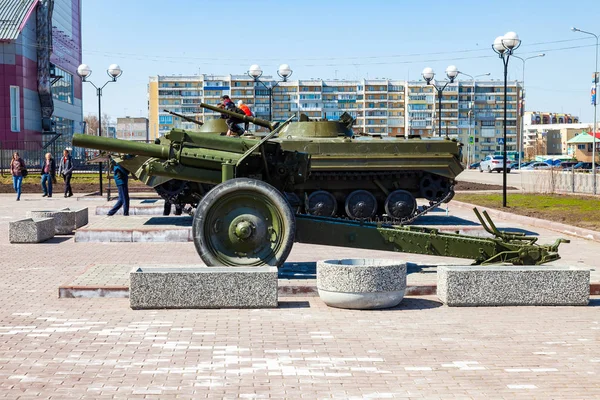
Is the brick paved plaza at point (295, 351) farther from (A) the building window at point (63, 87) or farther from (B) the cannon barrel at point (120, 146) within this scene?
(A) the building window at point (63, 87)

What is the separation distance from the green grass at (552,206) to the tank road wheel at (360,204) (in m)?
4.28

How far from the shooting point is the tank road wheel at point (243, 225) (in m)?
11.1

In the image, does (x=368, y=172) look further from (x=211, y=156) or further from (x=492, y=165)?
(x=492, y=165)

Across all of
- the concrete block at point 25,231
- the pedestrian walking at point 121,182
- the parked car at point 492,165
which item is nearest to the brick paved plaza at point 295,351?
the concrete block at point 25,231

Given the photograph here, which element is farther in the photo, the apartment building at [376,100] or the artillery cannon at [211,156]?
the apartment building at [376,100]

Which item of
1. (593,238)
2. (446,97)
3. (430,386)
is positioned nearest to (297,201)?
(593,238)

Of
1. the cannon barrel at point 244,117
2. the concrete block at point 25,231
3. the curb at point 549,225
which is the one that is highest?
the cannon barrel at point 244,117

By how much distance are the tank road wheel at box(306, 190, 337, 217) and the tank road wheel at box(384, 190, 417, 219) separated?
1.21 metres

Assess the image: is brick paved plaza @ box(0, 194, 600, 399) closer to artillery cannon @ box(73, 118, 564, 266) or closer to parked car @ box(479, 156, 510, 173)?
artillery cannon @ box(73, 118, 564, 266)

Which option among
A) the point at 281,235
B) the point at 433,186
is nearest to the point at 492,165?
the point at 433,186

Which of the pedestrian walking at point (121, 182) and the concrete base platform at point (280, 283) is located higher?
the pedestrian walking at point (121, 182)

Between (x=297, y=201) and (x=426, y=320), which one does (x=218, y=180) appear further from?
(x=297, y=201)

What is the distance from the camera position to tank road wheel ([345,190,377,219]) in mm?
21125

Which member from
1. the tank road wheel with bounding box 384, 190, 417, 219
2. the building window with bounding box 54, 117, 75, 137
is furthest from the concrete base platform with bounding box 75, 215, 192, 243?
the building window with bounding box 54, 117, 75, 137
